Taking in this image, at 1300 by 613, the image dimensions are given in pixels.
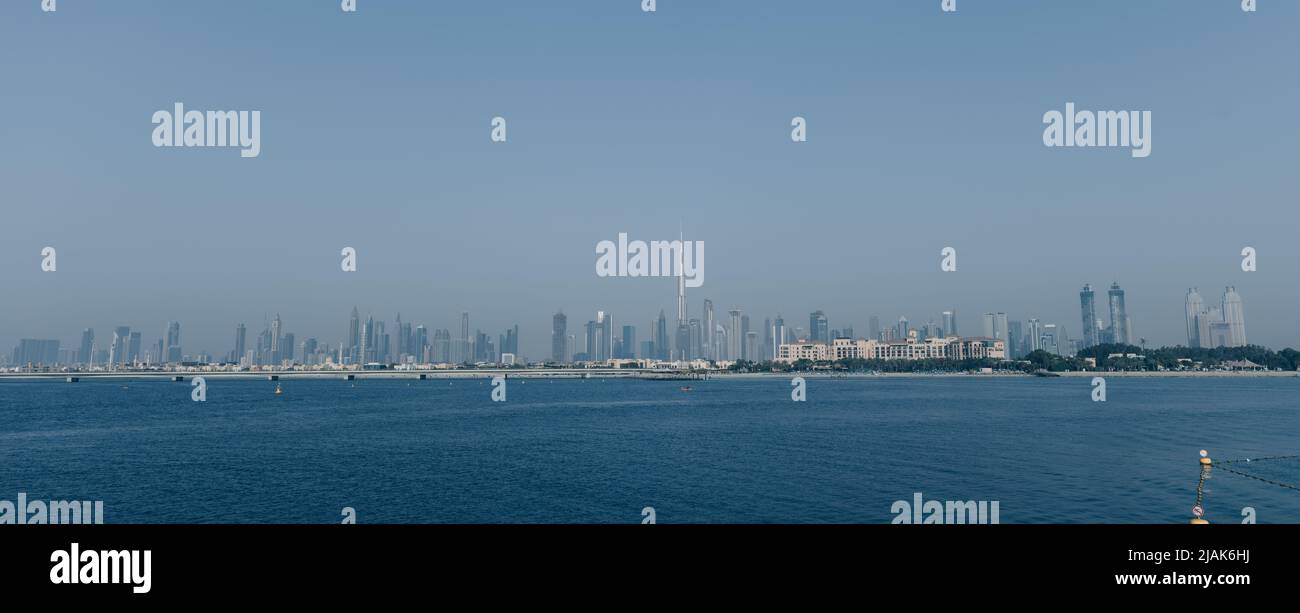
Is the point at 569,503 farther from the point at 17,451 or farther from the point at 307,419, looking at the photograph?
the point at 307,419
